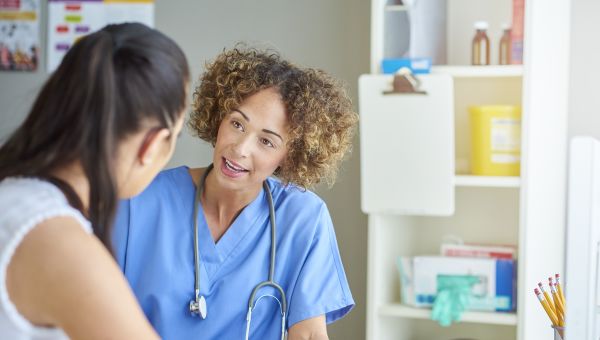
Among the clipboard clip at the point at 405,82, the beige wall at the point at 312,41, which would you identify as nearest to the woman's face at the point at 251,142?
the clipboard clip at the point at 405,82

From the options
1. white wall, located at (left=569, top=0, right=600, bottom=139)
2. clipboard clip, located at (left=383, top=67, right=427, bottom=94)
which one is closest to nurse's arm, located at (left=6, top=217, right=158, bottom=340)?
clipboard clip, located at (left=383, top=67, right=427, bottom=94)

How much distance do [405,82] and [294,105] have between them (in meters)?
0.63

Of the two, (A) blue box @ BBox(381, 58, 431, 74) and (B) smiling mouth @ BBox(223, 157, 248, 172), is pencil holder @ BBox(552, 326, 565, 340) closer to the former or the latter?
(B) smiling mouth @ BBox(223, 157, 248, 172)

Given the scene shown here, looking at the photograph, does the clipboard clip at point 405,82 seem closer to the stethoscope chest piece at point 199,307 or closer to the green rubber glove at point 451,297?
the green rubber glove at point 451,297

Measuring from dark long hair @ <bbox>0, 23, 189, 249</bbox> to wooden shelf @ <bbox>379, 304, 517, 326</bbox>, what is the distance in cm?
163

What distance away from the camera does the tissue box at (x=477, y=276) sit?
250cm

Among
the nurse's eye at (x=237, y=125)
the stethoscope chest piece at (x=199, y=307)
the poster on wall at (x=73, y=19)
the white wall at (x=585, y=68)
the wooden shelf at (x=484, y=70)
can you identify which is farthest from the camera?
the poster on wall at (x=73, y=19)

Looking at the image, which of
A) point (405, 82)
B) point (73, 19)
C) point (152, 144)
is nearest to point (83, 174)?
point (152, 144)

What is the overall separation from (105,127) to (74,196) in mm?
95

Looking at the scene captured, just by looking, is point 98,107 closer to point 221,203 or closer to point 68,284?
point 68,284

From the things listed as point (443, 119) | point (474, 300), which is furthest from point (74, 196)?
point (474, 300)

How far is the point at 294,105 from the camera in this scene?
186cm

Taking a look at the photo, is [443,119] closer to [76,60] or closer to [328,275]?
[328,275]

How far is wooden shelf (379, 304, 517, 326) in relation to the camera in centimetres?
244
